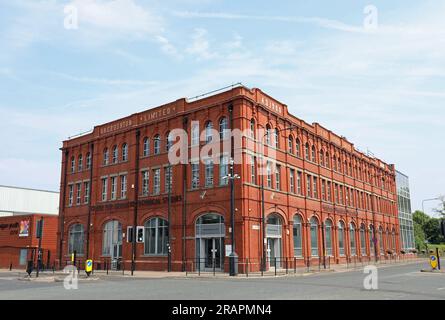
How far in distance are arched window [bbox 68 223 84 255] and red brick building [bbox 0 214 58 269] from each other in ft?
9.86

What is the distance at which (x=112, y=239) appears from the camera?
39781 mm

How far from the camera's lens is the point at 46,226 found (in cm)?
4703

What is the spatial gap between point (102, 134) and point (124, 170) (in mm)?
5384

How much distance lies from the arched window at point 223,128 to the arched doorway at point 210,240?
590 cm

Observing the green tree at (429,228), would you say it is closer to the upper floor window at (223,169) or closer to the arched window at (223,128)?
the arched window at (223,128)

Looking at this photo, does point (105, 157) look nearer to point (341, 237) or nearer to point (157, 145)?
point (157, 145)

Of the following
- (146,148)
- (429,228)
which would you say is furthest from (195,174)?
(429,228)

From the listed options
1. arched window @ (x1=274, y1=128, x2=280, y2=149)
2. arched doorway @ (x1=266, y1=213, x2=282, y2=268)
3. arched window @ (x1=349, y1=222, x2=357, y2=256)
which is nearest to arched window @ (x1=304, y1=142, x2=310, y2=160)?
arched window @ (x1=274, y1=128, x2=280, y2=149)

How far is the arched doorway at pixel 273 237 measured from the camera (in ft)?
110

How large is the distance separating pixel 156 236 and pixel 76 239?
11.7m

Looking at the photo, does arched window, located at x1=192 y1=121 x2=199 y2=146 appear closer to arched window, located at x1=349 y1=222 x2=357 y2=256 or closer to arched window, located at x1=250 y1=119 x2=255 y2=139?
arched window, located at x1=250 y1=119 x2=255 y2=139

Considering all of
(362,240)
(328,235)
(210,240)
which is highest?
(328,235)

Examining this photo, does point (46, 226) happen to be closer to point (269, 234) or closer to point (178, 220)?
point (178, 220)

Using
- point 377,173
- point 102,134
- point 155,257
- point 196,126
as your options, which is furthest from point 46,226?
point 377,173
